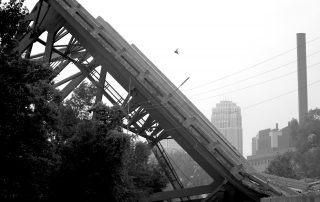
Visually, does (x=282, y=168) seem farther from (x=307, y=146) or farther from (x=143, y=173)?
(x=307, y=146)

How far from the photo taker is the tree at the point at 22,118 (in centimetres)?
1911

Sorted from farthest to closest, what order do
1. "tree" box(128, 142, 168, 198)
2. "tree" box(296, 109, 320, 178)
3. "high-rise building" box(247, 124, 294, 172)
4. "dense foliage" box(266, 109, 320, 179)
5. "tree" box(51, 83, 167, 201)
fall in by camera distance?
"high-rise building" box(247, 124, 294, 172) < "tree" box(296, 109, 320, 178) < "dense foliage" box(266, 109, 320, 179) < "tree" box(128, 142, 168, 198) < "tree" box(51, 83, 167, 201)

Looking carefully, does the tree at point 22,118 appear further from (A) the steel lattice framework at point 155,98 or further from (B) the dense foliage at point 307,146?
(B) the dense foliage at point 307,146

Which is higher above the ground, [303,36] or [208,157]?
[303,36]

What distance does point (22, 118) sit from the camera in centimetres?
2061

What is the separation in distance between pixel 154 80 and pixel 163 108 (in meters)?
1.21

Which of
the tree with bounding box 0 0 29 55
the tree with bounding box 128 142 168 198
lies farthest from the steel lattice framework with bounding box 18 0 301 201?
the tree with bounding box 0 0 29 55

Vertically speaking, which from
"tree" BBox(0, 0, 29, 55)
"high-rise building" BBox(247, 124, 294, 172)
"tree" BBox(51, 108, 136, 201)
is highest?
"high-rise building" BBox(247, 124, 294, 172)

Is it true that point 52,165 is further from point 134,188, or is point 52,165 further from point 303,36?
point 303,36

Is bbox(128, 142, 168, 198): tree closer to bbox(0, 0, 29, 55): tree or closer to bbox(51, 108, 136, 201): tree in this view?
bbox(51, 108, 136, 201): tree

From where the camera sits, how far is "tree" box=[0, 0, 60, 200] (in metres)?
19.1

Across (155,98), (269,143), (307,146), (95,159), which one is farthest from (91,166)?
(269,143)

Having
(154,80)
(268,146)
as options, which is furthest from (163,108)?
(268,146)

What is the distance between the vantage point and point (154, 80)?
26.6 meters
